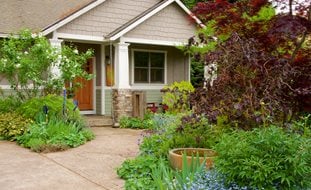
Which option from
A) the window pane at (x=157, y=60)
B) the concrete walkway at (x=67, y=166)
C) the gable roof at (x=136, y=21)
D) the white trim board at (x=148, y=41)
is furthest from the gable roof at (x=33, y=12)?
the concrete walkway at (x=67, y=166)

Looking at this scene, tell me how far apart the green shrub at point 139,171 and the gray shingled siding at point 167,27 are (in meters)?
7.79

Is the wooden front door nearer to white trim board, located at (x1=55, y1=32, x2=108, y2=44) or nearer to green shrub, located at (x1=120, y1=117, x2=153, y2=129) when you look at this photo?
white trim board, located at (x1=55, y1=32, x2=108, y2=44)

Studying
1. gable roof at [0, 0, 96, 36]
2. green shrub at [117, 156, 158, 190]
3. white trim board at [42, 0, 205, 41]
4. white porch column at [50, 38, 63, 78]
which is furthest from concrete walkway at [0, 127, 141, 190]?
gable roof at [0, 0, 96, 36]

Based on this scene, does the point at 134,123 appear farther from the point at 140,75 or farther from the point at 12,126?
the point at 12,126

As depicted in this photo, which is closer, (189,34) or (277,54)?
(277,54)

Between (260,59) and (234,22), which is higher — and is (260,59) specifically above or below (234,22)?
below

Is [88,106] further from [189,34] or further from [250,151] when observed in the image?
[250,151]

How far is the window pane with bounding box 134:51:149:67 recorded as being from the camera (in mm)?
14989

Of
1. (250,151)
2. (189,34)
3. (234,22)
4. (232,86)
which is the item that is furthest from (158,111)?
(250,151)

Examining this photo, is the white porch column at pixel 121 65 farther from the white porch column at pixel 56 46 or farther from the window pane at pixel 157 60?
the window pane at pixel 157 60

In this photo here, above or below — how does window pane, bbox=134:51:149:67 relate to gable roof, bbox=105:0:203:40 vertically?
below

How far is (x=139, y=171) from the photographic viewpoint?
5.91m

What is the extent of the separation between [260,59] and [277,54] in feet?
3.92

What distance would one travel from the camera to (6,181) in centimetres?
588
